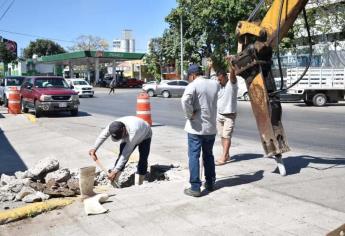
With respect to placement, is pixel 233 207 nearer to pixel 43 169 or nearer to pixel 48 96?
pixel 43 169

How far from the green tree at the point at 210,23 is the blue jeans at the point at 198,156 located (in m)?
34.8

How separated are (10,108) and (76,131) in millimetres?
7213

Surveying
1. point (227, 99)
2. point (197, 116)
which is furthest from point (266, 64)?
point (197, 116)

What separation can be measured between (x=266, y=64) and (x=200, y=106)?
5.50 ft

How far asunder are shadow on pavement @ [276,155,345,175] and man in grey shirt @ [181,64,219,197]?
1.99m

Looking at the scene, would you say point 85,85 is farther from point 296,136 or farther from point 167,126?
point 296,136

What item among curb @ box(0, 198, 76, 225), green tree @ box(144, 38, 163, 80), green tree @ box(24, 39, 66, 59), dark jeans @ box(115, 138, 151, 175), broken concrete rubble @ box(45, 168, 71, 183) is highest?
green tree @ box(24, 39, 66, 59)

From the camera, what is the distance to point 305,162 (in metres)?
9.19

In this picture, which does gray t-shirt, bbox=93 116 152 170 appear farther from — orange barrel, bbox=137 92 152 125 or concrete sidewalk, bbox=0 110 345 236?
orange barrel, bbox=137 92 152 125

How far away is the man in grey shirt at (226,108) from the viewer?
9297 millimetres

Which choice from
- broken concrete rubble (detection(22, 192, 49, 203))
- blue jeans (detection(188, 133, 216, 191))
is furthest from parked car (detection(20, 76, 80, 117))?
blue jeans (detection(188, 133, 216, 191))

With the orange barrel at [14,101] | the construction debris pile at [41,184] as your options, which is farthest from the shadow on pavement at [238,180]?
the orange barrel at [14,101]

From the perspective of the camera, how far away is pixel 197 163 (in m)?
6.77

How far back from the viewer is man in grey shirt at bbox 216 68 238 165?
9297mm
